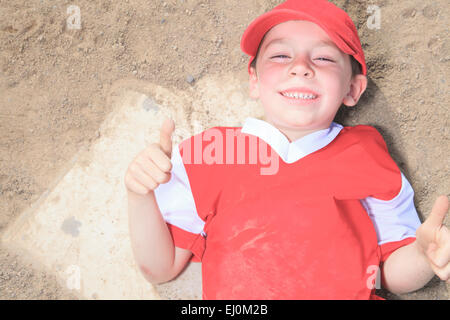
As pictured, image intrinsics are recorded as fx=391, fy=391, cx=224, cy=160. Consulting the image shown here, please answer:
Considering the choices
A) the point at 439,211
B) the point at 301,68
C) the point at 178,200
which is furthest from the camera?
the point at 178,200

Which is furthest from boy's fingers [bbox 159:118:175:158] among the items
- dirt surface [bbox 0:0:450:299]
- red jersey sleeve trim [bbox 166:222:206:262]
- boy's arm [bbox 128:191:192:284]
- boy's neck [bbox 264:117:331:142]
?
dirt surface [bbox 0:0:450:299]

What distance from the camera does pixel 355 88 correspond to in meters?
1.44

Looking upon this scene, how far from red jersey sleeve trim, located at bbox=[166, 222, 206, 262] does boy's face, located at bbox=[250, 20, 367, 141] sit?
511 millimetres

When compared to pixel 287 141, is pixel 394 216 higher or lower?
lower

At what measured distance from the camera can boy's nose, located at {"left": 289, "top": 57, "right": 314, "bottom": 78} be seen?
4.07ft

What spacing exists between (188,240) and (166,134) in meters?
0.46

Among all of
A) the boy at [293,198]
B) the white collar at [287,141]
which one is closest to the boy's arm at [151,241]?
the boy at [293,198]

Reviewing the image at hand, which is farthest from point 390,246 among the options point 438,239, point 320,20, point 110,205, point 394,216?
point 110,205

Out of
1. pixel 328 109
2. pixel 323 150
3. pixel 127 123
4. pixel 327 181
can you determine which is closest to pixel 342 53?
pixel 328 109

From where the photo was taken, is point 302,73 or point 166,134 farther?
point 302,73

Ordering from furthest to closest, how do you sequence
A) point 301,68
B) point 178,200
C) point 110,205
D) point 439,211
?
point 110,205, point 178,200, point 301,68, point 439,211

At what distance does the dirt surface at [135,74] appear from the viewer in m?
1.60

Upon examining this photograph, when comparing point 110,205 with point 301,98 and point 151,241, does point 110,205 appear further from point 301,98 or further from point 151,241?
point 301,98

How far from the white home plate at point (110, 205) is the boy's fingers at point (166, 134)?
553mm
